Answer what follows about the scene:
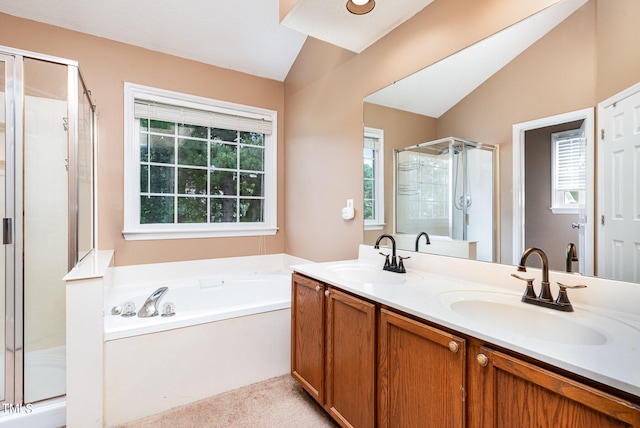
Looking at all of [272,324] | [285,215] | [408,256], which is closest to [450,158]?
[408,256]

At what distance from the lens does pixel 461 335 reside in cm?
97

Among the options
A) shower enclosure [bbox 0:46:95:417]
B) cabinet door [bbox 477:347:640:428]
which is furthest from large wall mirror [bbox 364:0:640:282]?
shower enclosure [bbox 0:46:95:417]

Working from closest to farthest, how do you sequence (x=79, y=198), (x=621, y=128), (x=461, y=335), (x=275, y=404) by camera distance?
(x=461, y=335)
(x=621, y=128)
(x=275, y=404)
(x=79, y=198)

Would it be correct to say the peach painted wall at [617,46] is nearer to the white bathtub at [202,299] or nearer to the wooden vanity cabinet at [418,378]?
the wooden vanity cabinet at [418,378]

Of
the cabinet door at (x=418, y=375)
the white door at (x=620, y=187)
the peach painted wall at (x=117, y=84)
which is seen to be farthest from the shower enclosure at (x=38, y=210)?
the white door at (x=620, y=187)

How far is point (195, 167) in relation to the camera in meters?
2.96

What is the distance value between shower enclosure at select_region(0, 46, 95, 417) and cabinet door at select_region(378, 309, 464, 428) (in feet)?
6.11

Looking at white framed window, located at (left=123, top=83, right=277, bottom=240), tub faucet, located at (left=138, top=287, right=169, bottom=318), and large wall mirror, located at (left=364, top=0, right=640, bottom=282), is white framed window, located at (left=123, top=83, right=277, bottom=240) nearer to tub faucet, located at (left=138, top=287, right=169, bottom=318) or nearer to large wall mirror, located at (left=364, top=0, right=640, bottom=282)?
tub faucet, located at (left=138, top=287, right=169, bottom=318)

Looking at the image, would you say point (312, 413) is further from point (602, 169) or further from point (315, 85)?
point (315, 85)

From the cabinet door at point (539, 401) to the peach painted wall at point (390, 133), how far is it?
4.17 ft

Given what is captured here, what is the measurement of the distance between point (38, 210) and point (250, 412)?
1812 millimetres

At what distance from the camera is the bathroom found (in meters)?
1.73

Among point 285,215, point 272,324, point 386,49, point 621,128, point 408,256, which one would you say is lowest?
point 272,324

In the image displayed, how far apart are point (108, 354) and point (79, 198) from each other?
3.47ft
